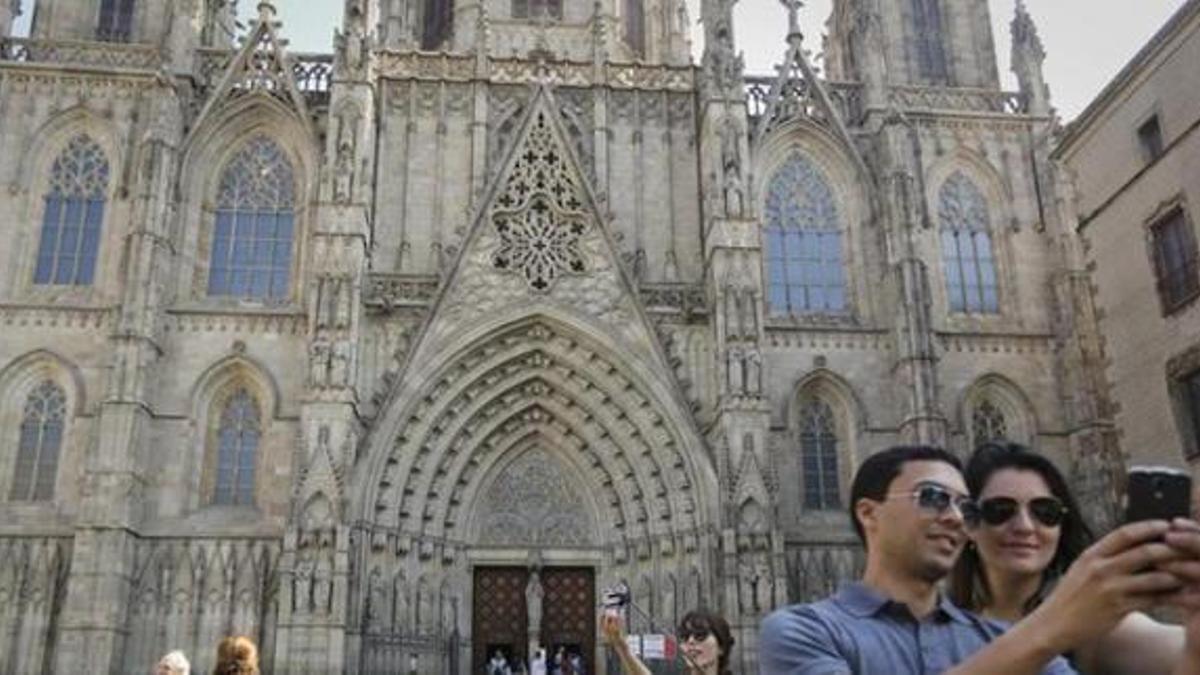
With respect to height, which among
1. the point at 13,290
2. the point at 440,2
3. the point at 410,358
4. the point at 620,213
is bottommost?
the point at 410,358

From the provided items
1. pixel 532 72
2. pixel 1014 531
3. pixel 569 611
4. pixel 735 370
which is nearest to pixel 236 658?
pixel 1014 531

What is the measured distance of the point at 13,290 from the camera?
24.8 metres

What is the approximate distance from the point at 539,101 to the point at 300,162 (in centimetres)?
597

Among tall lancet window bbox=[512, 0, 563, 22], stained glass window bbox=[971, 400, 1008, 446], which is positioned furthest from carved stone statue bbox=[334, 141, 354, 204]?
stained glass window bbox=[971, 400, 1008, 446]

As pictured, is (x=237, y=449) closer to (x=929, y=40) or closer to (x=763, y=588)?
(x=763, y=588)

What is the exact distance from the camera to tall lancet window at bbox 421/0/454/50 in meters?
34.0

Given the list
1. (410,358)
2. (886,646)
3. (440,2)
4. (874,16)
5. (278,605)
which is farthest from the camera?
(440,2)

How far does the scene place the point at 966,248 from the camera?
91.4 feet

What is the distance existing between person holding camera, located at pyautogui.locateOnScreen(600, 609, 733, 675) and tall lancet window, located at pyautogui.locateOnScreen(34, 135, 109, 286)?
22930 mm

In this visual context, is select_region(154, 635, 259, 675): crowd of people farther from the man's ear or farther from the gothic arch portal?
the gothic arch portal

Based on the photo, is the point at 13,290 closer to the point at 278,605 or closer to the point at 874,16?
the point at 278,605

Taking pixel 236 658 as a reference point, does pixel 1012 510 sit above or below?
above

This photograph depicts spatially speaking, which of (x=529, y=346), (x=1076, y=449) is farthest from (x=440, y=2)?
(x=1076, y=449)

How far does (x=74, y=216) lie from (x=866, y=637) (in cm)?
2660
